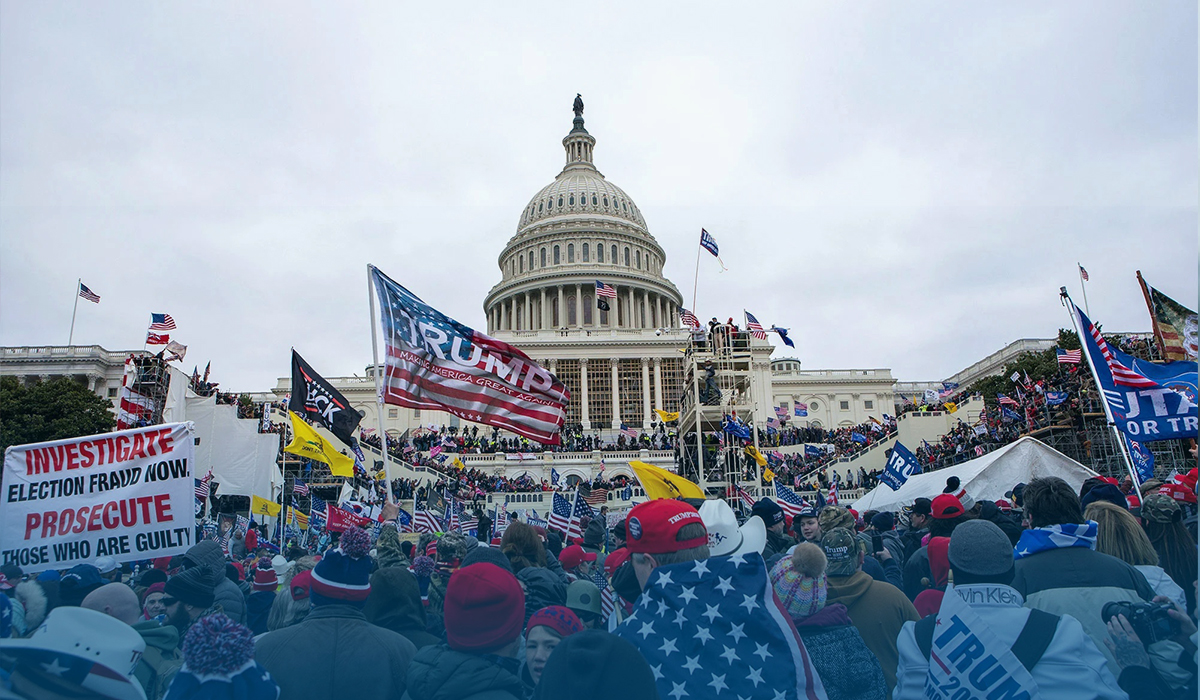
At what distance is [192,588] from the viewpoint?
5477 millimetres

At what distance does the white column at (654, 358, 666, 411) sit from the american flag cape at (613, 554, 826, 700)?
62913 mm

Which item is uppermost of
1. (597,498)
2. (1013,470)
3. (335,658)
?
(1013,470)

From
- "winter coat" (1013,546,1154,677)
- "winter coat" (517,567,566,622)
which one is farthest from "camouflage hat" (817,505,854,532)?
"winter coat" (517,567,566,622)

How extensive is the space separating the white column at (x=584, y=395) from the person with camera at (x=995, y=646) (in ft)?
200

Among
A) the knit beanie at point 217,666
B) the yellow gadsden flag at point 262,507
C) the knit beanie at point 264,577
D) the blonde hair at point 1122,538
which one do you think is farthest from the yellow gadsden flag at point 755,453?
the knit beanie at point 217,666

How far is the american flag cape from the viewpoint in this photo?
127 inches

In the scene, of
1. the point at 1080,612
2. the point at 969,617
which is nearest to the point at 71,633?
the point at 969,617

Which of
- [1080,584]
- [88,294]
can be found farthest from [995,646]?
[88,294]

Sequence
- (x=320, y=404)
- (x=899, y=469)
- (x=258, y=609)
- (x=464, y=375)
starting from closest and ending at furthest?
1. (x=258, y=609)
2. (x=464, y=375)
3. (x=320, y=404)
4. (x=899, y=469)

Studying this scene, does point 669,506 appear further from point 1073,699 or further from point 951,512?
point 951,512

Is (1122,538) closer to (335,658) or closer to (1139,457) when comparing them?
(335,658)

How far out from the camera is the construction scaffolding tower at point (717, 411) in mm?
32312

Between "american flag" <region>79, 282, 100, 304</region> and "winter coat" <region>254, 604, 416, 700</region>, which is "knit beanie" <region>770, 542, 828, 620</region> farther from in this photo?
"american flag" <region>79, 282, 100, 304</region>

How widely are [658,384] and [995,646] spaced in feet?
211
